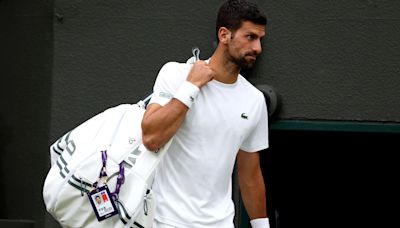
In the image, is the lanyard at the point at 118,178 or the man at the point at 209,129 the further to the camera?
the man at the point at 209,129

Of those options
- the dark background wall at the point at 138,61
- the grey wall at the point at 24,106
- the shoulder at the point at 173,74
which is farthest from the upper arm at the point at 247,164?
the grey wall at the point at 24,106

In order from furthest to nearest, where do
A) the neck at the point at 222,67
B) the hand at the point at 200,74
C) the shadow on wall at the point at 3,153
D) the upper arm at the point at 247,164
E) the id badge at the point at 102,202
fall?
the shadow on wall at the point at 3,153, the upper arm at the point at 247,164, the neck at the point at 222,67, the hand at the point at 200,74, the id badge at the point at 102,202

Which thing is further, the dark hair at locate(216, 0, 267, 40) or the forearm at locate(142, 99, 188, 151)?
the dark hair at locate(216, 0, 267, 40)

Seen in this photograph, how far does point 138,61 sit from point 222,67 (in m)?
1.47

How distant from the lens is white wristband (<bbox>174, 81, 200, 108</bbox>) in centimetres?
461

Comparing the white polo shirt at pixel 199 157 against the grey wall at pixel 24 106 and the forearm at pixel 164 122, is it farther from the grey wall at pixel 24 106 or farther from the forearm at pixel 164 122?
the grey wall at pixel 24 106

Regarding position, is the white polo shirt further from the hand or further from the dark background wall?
the dark background wall

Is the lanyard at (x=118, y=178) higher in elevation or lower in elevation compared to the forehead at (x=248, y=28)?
lower

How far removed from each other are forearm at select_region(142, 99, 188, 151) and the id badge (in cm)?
32

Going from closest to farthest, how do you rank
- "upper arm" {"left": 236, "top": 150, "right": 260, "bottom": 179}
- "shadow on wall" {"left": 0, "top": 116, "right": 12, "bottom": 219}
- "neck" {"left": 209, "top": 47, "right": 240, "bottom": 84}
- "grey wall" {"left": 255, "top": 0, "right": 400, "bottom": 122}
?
"neck" {"left": 209, "top": 47, "right": 240, "bottom": 84}
"upper arm" {"left": 236, "top": 150, "right": 260, "bottom": 179}
"grey wall" {"left": 255, "top": 0, "right": 400, "bottom": 122}
"shadow on wall" {"left": 0, "top": 116, "right": 12, "bottom": 219}

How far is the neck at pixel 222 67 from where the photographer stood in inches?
194

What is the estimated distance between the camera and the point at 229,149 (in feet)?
16.1

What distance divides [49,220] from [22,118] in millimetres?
736

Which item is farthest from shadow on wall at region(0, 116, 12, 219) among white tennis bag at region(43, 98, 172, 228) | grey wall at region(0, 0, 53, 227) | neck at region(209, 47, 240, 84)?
neck at region(209, 47, 240, 84)
